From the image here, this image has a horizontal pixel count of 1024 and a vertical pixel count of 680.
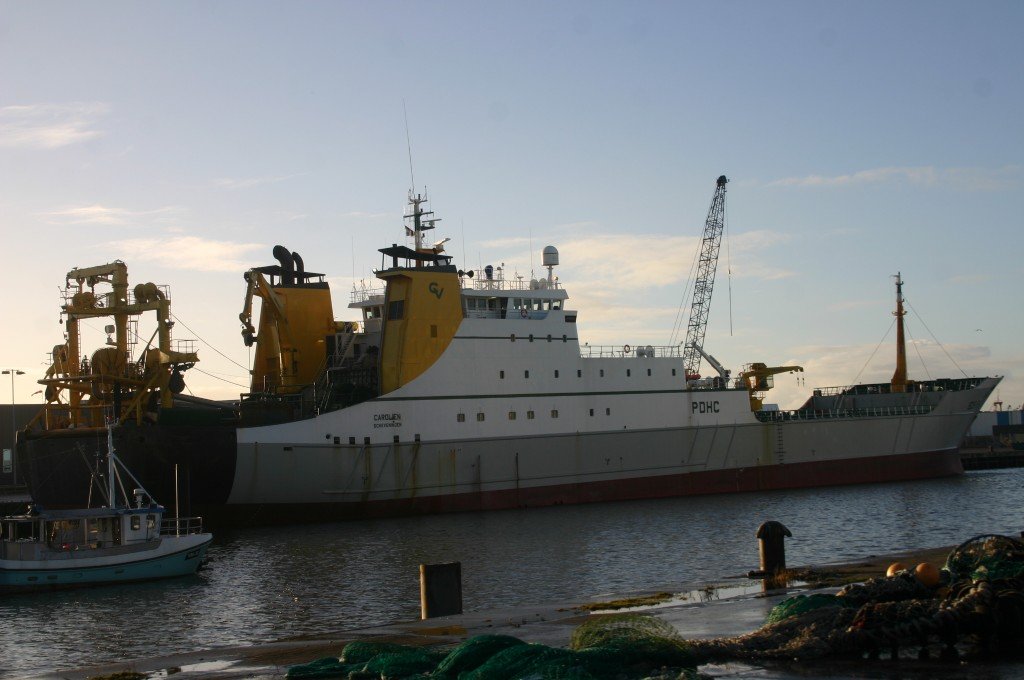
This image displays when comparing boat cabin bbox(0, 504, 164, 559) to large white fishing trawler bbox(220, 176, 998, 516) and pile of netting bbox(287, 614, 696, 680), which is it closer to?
large white fishing trawler bbox(220, 176, 998, 516)

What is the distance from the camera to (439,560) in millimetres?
25344

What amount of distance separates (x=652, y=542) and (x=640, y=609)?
13.1 m

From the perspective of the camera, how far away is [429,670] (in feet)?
34.0

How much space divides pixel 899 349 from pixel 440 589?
44696 millimetres

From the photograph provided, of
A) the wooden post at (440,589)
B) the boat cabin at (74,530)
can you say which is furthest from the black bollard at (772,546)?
the boat cabin at (74,530)

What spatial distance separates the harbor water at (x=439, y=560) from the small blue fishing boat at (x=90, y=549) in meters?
0.43

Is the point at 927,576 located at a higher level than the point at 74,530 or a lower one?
lower

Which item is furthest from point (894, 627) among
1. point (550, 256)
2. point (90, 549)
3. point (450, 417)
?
point (550, 256)

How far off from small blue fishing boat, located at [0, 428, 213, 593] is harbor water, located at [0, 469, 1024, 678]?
0.43 m

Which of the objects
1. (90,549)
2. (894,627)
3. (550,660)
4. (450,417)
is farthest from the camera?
(450,417)

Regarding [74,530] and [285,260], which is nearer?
[74,530]

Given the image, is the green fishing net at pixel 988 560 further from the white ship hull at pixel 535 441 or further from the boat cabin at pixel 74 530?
the white ship hull at pixel 535 441

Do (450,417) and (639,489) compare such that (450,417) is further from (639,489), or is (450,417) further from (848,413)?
(848,413)

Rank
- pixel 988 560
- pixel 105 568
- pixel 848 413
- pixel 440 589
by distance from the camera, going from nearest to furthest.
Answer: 1. pixel 988 560
2. pixel 440 589
3. pixel 105 568
4. pixel 848 413
